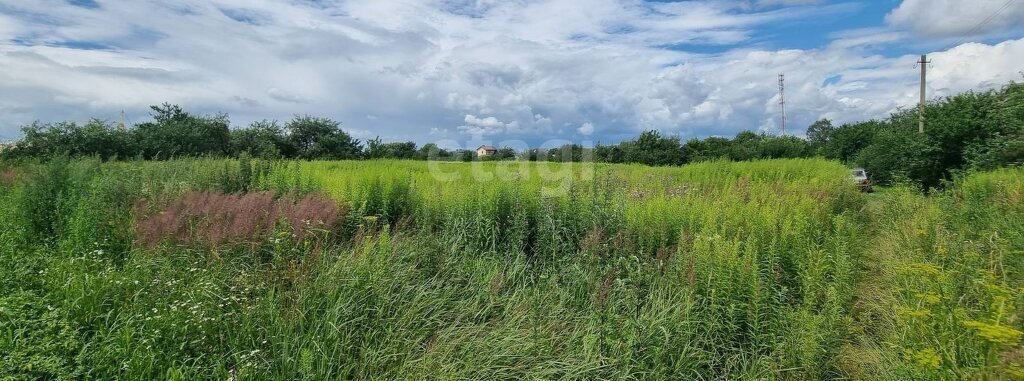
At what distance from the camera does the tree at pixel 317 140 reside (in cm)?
2806

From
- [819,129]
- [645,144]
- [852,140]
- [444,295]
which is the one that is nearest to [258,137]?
[645,144]

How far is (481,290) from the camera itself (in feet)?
13.0

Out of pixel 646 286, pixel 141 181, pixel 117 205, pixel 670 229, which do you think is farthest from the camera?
pixel 141 181

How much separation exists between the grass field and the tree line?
12.9ft

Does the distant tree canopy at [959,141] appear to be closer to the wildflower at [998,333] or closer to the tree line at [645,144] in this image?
the tree line at [645,144]

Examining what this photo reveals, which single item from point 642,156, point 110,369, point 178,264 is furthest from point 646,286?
point 642,156

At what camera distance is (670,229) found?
505 cm

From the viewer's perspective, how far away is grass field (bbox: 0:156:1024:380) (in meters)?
2.82

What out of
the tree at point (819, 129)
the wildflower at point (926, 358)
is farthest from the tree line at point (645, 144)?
the tree at point (819, 129)

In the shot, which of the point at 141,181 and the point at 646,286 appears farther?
the point at 141,181

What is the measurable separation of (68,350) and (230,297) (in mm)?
808

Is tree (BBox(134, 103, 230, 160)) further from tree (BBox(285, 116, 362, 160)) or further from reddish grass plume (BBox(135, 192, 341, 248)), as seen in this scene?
reddish grass plume (BBox(135, 192, 341, 248))

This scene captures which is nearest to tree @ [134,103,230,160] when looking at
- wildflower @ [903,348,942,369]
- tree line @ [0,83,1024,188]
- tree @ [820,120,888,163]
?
tree line @ [0,83,1024,188]

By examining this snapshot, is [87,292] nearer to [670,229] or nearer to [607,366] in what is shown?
[607,366]
